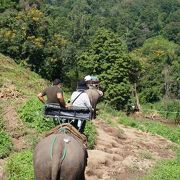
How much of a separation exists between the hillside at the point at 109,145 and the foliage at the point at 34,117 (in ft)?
0.53

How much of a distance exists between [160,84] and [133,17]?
69163mm

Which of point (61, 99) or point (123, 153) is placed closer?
point (61, 99)

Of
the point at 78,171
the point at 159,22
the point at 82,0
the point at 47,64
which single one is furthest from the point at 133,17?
the point at 78,171

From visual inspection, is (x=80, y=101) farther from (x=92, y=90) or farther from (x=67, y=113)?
(x=92, y=90)

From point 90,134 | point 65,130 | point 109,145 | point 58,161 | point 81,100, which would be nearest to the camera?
point 58,161

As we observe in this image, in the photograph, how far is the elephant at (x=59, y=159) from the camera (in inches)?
228

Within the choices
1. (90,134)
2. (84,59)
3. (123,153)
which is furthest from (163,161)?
(84,59)

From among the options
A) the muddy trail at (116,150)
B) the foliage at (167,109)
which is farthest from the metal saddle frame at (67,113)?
the foliage at (167,109)

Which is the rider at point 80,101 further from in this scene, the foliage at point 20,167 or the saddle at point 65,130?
the foliage at point 20,167

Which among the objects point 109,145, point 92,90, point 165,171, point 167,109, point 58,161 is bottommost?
point 167,109

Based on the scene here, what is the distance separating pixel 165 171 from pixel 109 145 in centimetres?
255

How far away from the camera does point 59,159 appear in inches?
227

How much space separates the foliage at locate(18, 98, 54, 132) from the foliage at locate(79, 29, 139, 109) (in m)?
20.2

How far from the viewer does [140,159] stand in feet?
39.0
